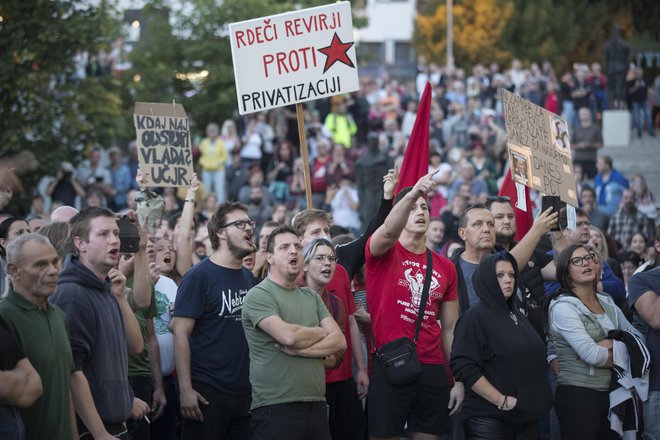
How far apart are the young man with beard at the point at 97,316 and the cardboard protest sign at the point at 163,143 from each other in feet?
7.91

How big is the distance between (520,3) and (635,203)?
37.9m

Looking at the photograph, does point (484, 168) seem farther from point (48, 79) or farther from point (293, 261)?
point (293, 261)

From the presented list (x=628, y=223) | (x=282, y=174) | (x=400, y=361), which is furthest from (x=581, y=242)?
(x=282, y=174)

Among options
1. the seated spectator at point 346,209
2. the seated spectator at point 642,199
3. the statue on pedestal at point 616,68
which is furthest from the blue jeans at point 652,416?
the statue on pedestal at point 616,68

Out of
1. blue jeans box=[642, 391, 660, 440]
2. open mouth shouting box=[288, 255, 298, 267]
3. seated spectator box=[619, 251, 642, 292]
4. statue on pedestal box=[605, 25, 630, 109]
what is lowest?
blue jeans box=[642, 391, 660, 440]

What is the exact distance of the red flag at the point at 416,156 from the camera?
363 inches

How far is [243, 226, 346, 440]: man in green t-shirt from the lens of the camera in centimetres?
746

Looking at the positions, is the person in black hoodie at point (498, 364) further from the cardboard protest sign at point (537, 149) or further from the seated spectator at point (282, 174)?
the seated spectator at point (282, 174)

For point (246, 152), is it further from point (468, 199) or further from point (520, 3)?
point (520, 3)

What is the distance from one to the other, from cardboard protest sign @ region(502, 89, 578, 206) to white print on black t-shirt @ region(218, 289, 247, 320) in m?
2.55

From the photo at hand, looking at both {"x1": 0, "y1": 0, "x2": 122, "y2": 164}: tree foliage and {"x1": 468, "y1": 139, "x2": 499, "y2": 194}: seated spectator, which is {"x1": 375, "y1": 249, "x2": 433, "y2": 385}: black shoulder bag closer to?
{"x1": 0, "y1": 0, "x2": 122, "y2": 164}: tree foliage

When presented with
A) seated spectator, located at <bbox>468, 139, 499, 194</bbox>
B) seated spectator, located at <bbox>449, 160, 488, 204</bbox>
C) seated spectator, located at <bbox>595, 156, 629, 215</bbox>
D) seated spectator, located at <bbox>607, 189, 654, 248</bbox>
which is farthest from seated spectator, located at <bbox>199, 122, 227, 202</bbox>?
seated spectator, located at <bbox>607, 189, 654, 248</bbox>

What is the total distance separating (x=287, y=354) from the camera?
24.7 feet

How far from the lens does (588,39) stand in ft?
172
